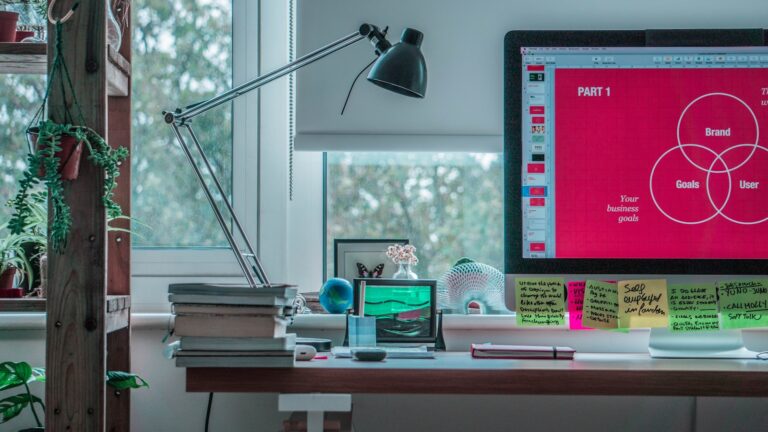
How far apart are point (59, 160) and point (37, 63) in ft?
1.09

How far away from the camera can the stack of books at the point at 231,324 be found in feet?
3.99

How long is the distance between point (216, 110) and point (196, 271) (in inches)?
14.6

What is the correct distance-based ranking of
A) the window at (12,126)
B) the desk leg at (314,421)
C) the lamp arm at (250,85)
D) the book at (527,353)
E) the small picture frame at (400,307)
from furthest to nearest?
1. the window at (12,126)
2. the small picture frame at (400,307)
3. the lamp arm at (250,85)
4. the book at (527,353)
5. the desk leg at (314,421)

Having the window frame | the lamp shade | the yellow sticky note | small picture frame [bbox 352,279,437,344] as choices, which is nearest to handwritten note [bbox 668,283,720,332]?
the yellow sticky note

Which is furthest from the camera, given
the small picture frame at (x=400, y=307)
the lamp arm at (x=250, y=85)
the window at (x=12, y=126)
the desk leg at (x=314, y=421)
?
the window at (x=12, y=126)

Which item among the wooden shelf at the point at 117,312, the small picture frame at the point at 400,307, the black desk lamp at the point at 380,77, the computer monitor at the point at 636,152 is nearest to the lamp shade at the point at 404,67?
the black desk lamp at the point at 380,77

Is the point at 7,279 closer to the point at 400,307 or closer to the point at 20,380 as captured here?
the point at 20,380

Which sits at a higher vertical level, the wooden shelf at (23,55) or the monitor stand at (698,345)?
the wooden shelf at (23,55)

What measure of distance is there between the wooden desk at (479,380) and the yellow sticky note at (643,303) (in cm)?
24

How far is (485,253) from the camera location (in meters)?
1.93

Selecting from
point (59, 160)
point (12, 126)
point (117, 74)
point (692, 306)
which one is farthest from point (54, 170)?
point (692, 306)

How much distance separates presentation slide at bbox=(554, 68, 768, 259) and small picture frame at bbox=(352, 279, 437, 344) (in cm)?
31

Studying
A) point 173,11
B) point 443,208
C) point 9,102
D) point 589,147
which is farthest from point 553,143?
point 9,102

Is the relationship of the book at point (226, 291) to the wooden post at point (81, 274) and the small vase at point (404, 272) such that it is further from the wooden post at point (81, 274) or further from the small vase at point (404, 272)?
the small vase at point (404, 272)
